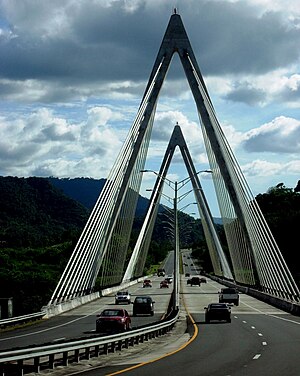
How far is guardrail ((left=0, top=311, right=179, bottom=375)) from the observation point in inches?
693

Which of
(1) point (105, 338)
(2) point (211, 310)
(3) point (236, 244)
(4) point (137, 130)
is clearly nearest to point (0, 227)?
(3) point (236, 244)

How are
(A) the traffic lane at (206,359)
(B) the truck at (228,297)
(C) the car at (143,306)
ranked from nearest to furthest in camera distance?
(A) the traffic lane at (206,359) → (C) the car at (143,306) → (B) the truck at (228,297)

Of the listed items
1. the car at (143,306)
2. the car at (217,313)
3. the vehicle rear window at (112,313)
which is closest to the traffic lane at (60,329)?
the car at (143,306)

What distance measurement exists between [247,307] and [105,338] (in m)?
40.0

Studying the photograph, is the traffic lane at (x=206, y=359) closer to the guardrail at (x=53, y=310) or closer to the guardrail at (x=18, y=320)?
the guardrail at (x=18, y=320)

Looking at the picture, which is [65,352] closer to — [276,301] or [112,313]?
[112,313]

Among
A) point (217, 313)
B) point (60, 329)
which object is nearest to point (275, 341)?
point (60, 329)

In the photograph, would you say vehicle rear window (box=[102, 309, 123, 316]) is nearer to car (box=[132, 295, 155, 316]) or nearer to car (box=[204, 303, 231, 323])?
car (box=[204, 303, 231, 323])

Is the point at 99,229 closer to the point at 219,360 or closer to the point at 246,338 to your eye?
the point at 246,338

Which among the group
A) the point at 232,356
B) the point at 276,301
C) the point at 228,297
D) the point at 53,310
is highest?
the point at 228,297

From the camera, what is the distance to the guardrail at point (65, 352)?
17.6 metres

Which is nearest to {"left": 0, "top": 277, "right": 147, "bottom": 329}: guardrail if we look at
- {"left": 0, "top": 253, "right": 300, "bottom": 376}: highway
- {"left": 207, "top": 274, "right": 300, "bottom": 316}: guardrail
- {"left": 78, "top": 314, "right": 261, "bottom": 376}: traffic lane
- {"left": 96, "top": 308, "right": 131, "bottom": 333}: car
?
{"left": 0, "top": 253, "right": 300, "bottom": 376}: highway

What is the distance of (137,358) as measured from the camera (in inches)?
945

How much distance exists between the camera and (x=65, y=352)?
2066cm
